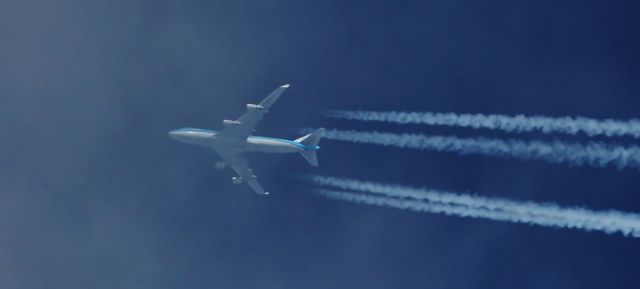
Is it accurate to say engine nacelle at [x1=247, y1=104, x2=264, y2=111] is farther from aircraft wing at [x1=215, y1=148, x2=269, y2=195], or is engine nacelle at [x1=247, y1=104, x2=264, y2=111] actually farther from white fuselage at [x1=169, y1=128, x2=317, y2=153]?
aircraft wing at [x1=215, y1=148, x2=269, y2=195]

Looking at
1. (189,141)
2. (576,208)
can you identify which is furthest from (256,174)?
(576,208)

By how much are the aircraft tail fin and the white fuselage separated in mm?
408

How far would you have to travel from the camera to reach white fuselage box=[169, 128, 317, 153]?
100 metres

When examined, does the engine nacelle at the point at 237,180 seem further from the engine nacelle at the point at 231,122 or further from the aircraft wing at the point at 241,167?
the engine nacelle at the point at 231,122

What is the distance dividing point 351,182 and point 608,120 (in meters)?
35.0

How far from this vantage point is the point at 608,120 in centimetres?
7681

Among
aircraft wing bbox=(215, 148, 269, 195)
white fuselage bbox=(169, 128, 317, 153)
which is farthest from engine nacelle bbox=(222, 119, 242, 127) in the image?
aircraft wing bbox=(215, 148, 269, 195)

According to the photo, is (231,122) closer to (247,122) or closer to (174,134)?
(247,122)

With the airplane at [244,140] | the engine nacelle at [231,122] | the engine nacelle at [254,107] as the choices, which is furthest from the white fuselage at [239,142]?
the engine nacelle at [254,107]

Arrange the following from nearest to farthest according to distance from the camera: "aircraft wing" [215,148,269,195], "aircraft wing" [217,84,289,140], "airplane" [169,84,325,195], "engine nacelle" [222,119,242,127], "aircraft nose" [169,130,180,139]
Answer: "aircraft wing" [217,84,289,140] < "airplane" [169,84,325,195] < "engine nacelle" [222,119,242,127] < "aircraft nose" [169,130,180,139] < "aircraft wing" [215,148,269,195]

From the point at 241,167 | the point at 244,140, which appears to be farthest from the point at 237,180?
the point at 244,140

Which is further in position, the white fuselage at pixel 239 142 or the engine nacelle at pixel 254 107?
the white fuselage at pixel 239 142

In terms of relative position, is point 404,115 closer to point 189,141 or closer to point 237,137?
point 237,137

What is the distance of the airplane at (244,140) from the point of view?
99.9 m
